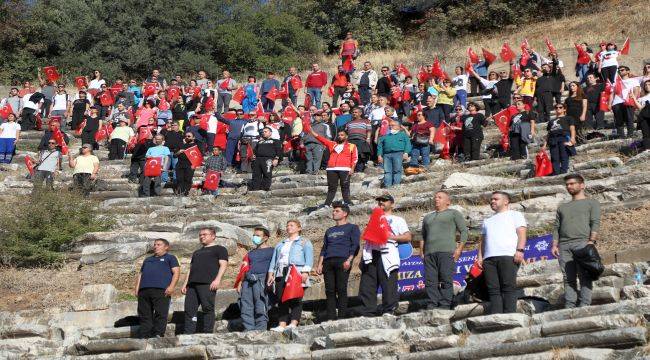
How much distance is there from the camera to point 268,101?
30.9 m

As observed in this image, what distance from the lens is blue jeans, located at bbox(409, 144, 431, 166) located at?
79.5ft

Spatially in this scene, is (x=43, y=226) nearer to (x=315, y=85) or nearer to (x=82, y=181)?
(x=82, y=181)

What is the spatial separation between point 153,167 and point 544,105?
29.4 ft

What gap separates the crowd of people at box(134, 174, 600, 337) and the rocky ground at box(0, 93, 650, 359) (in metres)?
0.41

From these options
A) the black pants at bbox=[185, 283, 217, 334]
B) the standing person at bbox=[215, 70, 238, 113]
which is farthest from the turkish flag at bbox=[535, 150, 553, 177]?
the standing person at bbox=[215, 70, 238, 113]

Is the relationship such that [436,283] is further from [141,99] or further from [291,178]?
[141,99]

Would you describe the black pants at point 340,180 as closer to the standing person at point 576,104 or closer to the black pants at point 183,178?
the black pants at point 183,178

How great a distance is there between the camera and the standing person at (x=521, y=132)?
899 inches

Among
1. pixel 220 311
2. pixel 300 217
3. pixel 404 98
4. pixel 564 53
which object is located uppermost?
pixel 564 53

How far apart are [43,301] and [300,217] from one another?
5279 mm

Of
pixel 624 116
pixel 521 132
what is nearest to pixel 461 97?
pixel 521 132

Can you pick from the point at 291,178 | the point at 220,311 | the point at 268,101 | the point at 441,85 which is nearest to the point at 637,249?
the point at 220,311

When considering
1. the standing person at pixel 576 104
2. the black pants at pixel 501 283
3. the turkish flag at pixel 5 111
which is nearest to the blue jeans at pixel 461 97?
the standing person at pixel 576 104

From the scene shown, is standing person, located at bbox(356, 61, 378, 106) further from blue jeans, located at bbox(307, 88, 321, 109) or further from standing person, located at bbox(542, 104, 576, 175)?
standing person, located at bbox(542, 104, 576, 175)
